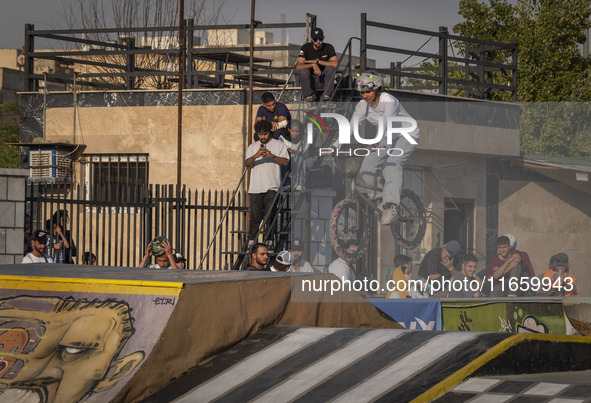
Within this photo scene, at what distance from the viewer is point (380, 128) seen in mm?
13328

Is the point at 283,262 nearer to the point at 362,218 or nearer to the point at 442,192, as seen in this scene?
the point at 362,218

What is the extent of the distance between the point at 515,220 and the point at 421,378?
8.36 meters

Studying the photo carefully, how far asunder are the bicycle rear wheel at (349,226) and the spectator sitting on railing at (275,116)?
5.34 feet

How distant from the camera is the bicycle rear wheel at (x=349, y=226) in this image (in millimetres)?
13508

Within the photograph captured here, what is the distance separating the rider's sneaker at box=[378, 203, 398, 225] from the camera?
1330 centimetres

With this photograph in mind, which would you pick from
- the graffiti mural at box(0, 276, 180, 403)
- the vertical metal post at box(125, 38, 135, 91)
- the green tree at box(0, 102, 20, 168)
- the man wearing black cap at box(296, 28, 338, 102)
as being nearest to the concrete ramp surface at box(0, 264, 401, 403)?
the graffiti mural at box(0, 276, 180, 403)

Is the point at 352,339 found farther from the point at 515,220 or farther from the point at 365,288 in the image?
the point at 515,220

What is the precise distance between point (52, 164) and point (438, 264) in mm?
9748

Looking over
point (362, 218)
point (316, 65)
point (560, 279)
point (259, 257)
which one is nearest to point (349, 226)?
point (362, 218)

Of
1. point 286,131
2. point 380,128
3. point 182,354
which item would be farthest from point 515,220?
point 182,354

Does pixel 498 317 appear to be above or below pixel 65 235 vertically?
below

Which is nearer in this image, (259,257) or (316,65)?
(259,257)

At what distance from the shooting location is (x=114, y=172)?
1944 cm

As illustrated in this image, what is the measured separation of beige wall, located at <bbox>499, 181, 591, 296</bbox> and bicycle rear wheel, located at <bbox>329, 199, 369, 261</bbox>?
2019 millimetres
